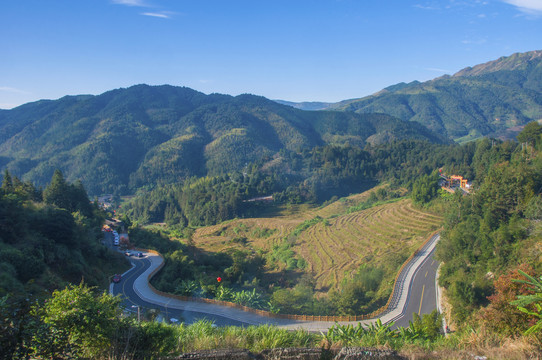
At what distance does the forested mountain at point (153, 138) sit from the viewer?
118562mm

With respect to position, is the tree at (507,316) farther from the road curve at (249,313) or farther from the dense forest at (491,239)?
the road curve at (249,313)

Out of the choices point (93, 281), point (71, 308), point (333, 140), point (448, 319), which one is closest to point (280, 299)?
point (448, 319)

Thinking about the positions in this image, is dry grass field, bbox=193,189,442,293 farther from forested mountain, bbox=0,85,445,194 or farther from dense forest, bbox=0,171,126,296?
forested mountain, bbox=0,85,445,194

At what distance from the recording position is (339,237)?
40.4 m

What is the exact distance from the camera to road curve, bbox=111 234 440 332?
17047 mm

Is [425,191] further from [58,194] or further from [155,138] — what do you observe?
[155,138]

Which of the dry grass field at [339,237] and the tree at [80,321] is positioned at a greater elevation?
the tree at [80,321]

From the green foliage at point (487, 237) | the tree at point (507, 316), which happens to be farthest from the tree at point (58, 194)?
the tree at point (507, 316)

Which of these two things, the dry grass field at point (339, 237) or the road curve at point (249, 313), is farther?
the dry grass field at point (339, 237)

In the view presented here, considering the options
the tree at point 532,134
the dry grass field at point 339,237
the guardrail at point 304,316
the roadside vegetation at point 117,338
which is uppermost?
the tree at point 532,134

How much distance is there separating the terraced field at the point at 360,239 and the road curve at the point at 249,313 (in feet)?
14.1

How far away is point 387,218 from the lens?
4216 centimetres

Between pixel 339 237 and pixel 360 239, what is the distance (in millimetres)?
3197

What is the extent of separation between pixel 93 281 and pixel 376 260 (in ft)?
74.9
